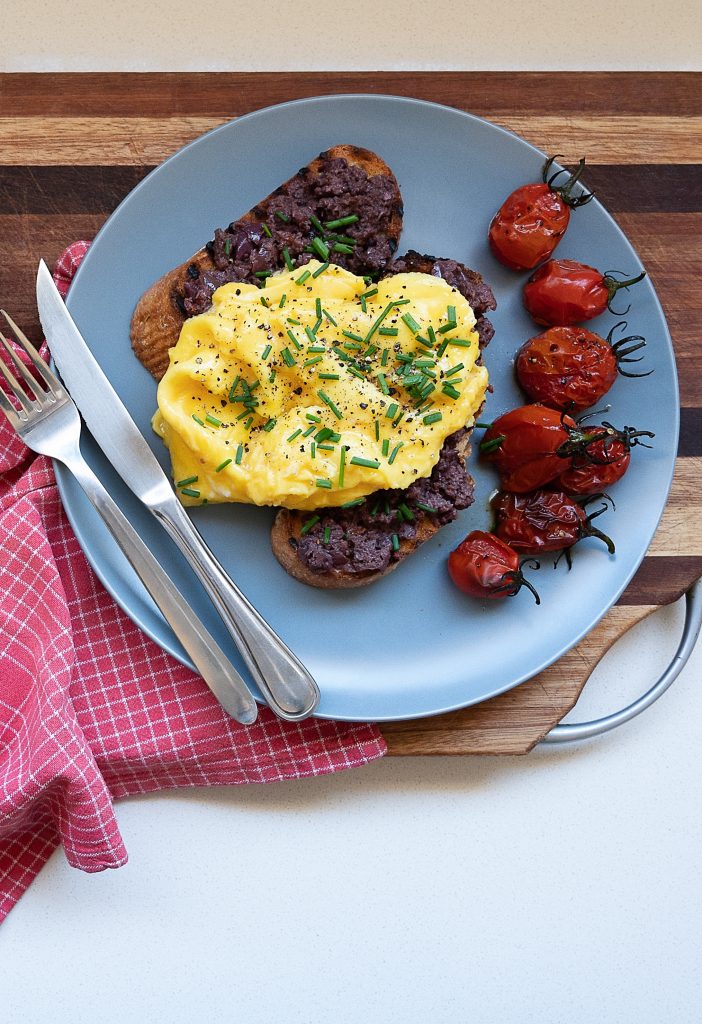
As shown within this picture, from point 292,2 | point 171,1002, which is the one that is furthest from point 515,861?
point 292,2

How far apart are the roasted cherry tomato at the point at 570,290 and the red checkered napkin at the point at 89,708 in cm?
178

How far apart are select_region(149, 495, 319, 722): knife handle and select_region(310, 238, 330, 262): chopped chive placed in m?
1.03

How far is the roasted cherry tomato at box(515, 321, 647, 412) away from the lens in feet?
10.7

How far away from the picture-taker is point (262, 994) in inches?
139

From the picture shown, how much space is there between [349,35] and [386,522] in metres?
2.07

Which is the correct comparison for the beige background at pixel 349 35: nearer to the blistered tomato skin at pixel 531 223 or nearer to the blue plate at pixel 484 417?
the blue plate at pixel 484 417

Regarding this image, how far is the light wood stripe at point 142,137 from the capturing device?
3365mm

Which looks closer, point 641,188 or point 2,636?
point 2,636

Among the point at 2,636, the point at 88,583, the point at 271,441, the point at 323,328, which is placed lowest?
the point at 2,636

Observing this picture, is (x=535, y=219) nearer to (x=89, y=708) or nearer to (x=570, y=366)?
(x=570, y=366)

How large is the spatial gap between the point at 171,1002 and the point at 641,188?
12.7 ft

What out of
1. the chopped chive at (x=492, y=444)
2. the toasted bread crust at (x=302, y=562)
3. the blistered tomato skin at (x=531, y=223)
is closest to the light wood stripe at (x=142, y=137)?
the blistered tomato skin at (x=531, y=223)

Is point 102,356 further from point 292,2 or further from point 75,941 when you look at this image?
point 75,941

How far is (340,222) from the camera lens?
3129mm
